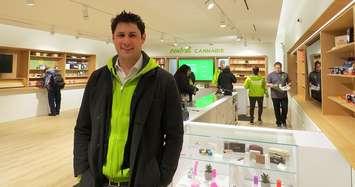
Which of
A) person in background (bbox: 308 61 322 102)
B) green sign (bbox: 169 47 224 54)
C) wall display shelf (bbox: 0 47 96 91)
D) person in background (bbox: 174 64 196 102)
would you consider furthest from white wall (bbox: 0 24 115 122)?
person in background (bbox: 308 61 322 102)

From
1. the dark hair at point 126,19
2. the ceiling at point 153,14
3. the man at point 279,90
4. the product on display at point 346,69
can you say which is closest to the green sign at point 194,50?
the ceiling at point 153,14

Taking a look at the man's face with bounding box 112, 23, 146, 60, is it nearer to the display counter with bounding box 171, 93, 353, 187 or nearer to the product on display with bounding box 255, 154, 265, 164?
the display counter with bounding box 171, 93, 353, 187

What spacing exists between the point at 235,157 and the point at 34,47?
27.0 feet

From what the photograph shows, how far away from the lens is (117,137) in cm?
132

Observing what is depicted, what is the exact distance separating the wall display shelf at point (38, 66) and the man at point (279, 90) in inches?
291

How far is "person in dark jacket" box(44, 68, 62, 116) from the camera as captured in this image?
28.2ft

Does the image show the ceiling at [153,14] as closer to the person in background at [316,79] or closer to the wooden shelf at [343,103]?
the person in background at [316,79]

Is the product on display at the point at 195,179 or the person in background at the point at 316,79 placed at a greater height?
the person in background at the point at 316,79

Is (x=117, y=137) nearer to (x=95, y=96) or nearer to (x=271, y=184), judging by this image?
(x=95, y=96)

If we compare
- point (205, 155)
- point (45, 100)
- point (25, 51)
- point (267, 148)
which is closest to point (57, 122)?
point (45, 100)

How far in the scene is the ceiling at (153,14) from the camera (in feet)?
17.3

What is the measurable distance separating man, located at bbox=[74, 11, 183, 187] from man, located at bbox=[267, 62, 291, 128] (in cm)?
583

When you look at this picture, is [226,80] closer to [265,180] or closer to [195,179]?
[195,179]

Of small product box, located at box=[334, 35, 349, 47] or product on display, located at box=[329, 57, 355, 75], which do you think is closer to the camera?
product on display, located at box=[329, 57, 355, 75]
